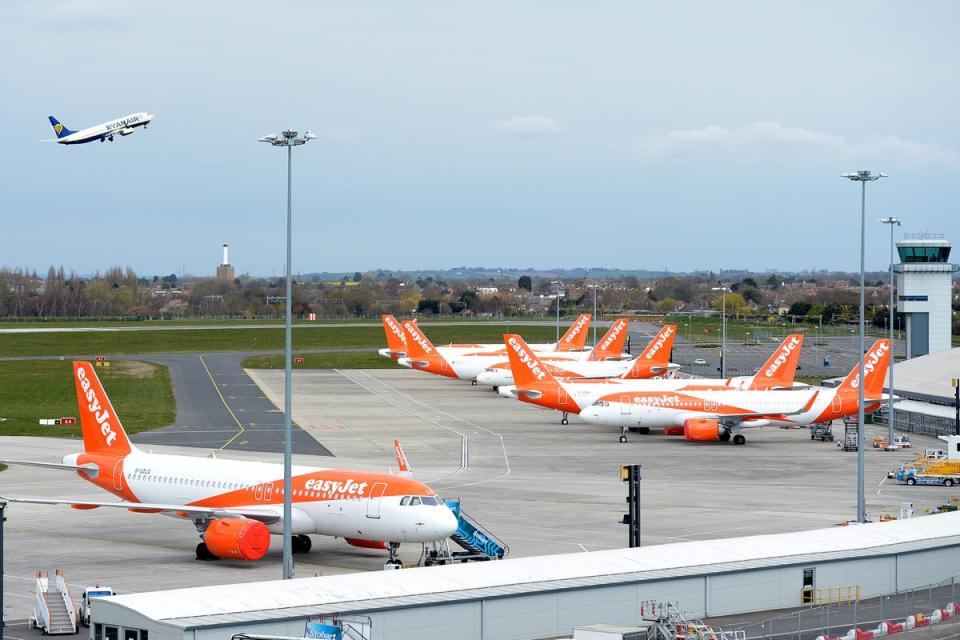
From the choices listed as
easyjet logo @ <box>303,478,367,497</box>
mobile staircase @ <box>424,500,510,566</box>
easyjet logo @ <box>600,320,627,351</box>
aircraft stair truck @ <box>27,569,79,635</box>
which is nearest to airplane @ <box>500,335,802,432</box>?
easyjet logo @ <box>600,320,627,351</box>

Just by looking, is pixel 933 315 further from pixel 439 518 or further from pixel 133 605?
pixel 133 605

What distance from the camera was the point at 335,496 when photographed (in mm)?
47781

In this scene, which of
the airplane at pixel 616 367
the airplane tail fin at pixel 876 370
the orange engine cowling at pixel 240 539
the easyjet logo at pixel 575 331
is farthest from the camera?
the easyjet logo at pixel 575 331

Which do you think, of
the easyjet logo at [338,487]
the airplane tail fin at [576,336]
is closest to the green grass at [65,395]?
the airplane tail fin at [576,336]

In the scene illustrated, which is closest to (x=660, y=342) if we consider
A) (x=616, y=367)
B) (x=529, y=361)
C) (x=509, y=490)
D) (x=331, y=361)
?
(x=616, y=367)

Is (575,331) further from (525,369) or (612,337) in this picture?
(525,369)

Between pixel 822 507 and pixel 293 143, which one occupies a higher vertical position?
pixel 293 143

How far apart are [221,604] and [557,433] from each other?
67.0 metres

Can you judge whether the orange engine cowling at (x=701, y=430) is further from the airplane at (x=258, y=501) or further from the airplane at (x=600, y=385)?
the airplane at (x=258, y=501)

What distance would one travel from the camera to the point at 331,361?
552ft

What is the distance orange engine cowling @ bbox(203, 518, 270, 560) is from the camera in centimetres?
4703

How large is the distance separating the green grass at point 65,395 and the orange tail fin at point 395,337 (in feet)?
79.3

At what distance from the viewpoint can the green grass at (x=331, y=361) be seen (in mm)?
159750

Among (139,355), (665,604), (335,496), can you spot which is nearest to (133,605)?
(665,604)
